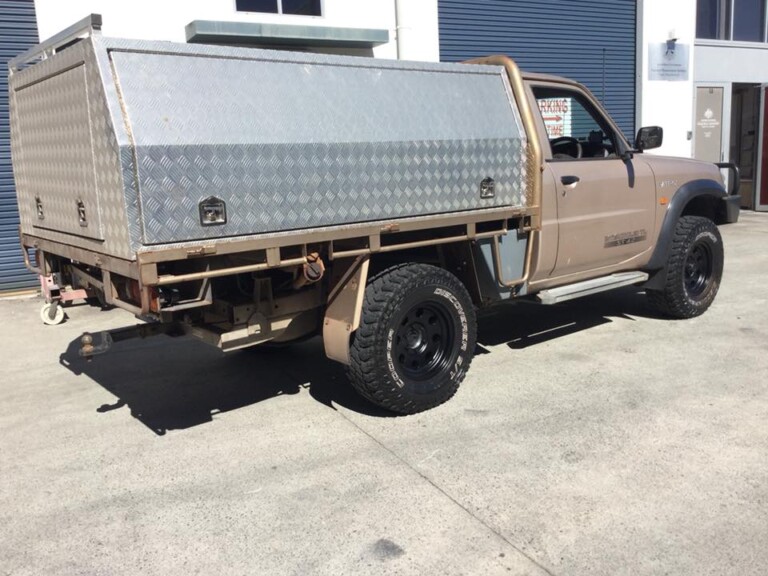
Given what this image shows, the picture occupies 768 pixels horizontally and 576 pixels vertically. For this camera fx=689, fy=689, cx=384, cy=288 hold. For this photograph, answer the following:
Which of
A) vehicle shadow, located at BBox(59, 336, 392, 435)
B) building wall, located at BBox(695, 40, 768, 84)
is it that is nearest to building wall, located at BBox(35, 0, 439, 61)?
vehicle shadow, located at BBox(59, 336, 392, 435)

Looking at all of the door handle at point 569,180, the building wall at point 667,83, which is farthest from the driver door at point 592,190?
the building wall at point 667,83

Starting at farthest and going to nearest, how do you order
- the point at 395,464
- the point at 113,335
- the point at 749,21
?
the point at 749,21, the point at 113,335, the point at 395,464

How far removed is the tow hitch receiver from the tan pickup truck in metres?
0.02

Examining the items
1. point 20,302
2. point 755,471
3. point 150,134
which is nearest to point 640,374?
point 755,471

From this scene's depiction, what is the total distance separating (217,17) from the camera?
9.80m

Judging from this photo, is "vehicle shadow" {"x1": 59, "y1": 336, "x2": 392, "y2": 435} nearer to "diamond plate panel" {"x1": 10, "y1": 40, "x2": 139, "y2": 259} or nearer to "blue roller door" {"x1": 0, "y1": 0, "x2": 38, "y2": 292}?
"diamond plate panel" {"x1": 10, "y1": 40, "x2": 139, "y2": 259}

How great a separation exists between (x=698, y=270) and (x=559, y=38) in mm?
8136

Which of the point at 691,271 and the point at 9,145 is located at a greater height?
the point at 9,145

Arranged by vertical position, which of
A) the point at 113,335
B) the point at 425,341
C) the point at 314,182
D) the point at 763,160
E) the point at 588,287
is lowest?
the point at 425,341

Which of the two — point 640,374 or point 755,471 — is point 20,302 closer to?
point 640,374

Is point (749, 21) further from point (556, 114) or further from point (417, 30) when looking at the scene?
point (556, 114)

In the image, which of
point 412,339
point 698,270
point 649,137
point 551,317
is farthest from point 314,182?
point 698,270

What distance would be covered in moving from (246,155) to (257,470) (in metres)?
1.78

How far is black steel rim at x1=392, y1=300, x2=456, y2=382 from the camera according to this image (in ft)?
15.1
